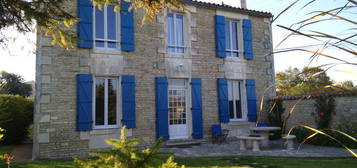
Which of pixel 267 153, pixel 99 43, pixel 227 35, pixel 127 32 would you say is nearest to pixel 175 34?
pixel 127 32

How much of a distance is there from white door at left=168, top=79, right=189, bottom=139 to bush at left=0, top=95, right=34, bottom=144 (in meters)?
5.76

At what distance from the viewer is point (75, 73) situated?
8047 millimetres

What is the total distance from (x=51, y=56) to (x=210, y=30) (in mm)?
5885

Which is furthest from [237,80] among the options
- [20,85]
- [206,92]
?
[20,85]

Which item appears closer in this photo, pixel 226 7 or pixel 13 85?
pixel 226 7

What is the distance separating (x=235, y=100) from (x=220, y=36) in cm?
269

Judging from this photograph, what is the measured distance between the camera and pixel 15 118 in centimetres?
1004

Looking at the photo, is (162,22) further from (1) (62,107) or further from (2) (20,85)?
(2) (20,85)

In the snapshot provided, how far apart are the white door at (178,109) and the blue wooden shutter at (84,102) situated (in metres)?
2.90

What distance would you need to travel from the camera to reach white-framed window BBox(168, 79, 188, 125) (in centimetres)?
975

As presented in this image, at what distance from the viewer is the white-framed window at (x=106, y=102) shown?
841cm

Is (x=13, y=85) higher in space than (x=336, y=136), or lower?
higher

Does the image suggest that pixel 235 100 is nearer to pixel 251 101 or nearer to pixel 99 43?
pixel 251 101

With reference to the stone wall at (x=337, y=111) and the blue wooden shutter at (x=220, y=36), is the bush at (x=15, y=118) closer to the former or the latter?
the blue wooden shutter at (x=220, y=36)
